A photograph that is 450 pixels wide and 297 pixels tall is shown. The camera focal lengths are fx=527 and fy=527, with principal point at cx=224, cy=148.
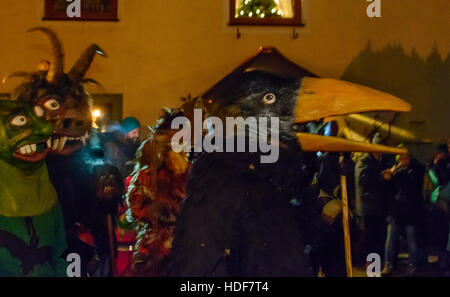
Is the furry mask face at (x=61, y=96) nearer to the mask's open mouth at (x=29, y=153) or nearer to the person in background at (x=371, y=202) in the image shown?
the mask's open mouth at (x=29, y=153)

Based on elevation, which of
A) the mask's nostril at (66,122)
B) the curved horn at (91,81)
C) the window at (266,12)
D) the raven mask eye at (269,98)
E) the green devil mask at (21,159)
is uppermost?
the window at (266,12)

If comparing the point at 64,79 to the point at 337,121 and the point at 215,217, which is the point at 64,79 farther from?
the point at 337,121

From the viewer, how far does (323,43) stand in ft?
17.7

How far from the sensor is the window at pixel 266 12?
5395 mm

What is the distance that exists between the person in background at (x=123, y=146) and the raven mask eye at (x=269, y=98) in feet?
5.30

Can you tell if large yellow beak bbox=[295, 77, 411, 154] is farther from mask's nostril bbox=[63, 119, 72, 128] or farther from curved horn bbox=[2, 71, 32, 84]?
curved horn bbox=[2, 71, 32, 84]

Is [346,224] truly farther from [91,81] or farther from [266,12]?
[91,81]

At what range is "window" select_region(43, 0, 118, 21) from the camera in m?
5.38

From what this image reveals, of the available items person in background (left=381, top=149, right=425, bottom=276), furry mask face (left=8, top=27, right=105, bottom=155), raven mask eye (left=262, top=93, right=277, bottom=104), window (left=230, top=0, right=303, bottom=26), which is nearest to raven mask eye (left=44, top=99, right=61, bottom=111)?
furry mask face (left=8, top=27, right=105, bottom=155)

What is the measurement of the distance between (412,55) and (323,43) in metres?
0.92

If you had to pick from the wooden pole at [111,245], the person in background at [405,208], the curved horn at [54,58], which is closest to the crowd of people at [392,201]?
the person in background at [405,208]

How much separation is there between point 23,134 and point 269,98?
7.92ft

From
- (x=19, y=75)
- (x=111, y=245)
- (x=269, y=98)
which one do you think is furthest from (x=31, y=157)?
(x=269, y=98)
